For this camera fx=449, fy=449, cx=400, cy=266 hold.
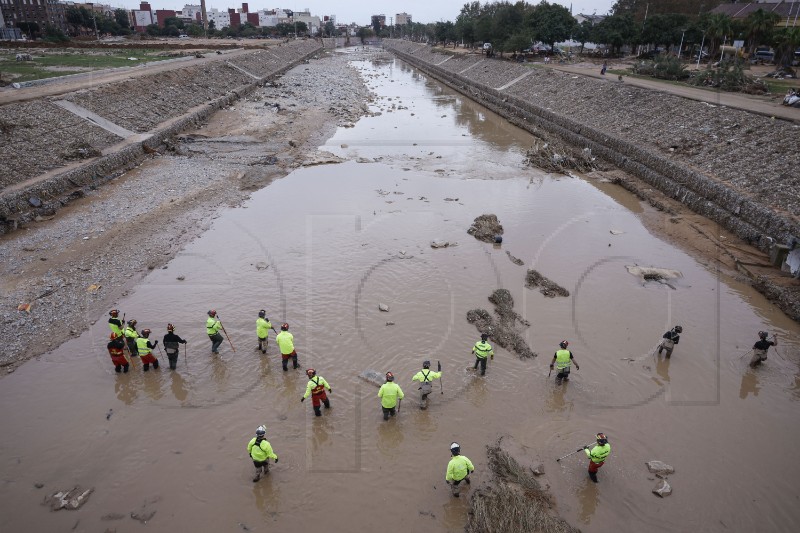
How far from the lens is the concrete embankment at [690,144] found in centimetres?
1939

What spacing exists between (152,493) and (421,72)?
313 feet

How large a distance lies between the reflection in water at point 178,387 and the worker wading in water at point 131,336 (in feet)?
4.22

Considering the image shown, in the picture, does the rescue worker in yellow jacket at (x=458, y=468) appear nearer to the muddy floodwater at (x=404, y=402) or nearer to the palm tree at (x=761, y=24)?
the muddy floodwater at (x=404, y=402)

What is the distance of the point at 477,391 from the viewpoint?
37.6 ft

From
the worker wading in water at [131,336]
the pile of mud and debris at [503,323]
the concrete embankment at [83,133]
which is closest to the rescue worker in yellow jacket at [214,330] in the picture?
the worker wading in water at [131,336]

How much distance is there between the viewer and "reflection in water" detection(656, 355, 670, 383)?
12.1 metres

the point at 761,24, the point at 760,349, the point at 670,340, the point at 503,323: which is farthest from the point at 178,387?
the point at 761,24

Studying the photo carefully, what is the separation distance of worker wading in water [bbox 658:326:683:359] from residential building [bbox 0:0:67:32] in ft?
482

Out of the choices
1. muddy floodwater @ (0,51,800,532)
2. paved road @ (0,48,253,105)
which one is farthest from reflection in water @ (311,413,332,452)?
paved road @ (0,48,253,105)

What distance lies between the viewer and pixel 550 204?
79.6 feet

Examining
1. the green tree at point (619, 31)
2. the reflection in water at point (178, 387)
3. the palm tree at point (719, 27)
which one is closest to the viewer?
the reflection in water at point (178, 387)

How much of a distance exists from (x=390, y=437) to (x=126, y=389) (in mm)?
6813

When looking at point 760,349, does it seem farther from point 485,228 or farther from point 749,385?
point 485,228

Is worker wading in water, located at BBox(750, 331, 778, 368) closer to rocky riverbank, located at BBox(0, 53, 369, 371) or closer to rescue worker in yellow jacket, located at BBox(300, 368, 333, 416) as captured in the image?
rescue worker in yellow jacket, located at BBox(300, 368, 333, 416)
